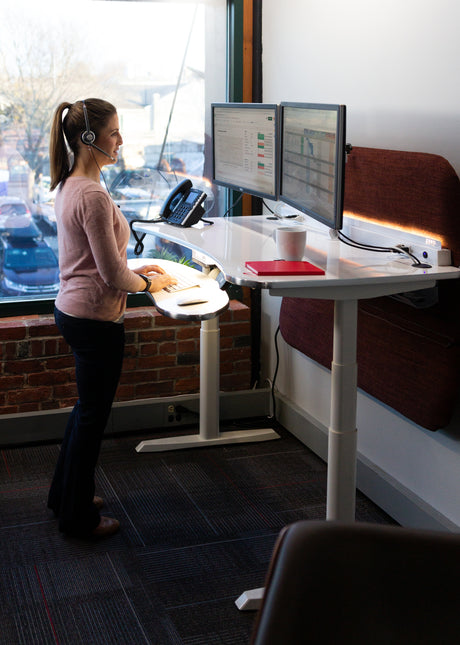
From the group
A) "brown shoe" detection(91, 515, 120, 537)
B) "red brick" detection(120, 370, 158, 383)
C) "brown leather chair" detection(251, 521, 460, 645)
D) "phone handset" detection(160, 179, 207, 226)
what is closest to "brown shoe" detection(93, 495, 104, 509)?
"brown shoe" detection(91, 515, 120, 537)

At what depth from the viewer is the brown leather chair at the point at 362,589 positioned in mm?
1078

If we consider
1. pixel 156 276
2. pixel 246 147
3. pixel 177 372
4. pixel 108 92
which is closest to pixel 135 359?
pixel 177 372

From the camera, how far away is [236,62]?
360cm

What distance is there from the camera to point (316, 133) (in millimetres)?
2428

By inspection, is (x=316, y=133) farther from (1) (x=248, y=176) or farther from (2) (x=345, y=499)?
(2) (x=345, y=499)

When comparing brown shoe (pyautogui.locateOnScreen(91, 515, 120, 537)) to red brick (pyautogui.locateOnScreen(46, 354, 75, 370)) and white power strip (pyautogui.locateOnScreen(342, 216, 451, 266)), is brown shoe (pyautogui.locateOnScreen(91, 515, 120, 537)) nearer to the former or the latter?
red brick (pyautogui.locateOnScreen(46, 354, 75, 370))

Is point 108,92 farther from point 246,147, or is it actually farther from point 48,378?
point 48,378

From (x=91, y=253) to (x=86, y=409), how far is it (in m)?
0.51

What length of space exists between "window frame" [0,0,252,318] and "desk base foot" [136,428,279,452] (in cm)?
65

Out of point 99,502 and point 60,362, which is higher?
point 60,362

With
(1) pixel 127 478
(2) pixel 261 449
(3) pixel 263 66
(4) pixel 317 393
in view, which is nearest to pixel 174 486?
(1) pixel 127 478

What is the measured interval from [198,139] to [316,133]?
4.43ft

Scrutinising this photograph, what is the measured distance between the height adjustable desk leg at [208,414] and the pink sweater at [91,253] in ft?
2.71

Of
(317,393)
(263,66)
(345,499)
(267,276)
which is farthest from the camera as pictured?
(263,66)
